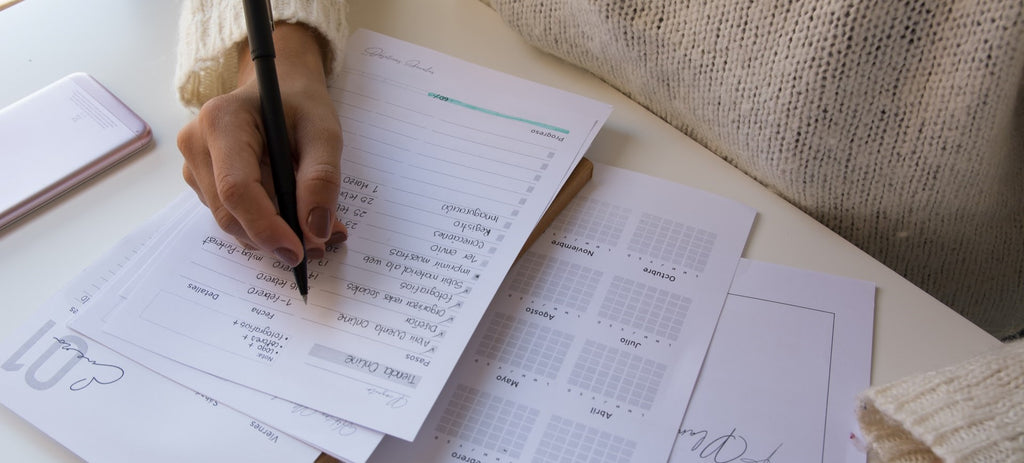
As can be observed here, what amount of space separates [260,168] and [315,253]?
0.07 meters

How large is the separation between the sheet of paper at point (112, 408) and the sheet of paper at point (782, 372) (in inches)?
9.3

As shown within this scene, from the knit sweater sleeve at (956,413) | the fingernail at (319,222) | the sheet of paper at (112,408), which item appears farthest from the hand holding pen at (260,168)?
the knit sweater sleeve at (956,413)

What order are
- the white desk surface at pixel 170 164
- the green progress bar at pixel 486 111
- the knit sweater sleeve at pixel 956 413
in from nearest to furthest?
the knit sweater sleeve at pixel 956 413
the white desk surface at pixel 170 164
the green progress bar at pixel 486 111

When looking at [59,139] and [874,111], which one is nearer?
[874,111]

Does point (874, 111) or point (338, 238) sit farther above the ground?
point (874, 111)

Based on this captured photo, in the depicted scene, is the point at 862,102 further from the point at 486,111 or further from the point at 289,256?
the point at 289,256

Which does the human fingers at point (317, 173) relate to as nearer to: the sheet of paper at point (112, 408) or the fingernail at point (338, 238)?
the fingernail at point (338, 238)

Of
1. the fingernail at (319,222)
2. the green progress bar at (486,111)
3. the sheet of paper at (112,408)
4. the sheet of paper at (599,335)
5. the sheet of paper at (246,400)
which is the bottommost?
the sheet of paper at (112,408)

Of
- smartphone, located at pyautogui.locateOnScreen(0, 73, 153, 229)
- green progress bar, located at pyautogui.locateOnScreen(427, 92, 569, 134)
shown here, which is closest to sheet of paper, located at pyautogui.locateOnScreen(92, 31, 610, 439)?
green progress bar, located at pyautogui.locateOnScreen(427, 92, 569, 134)

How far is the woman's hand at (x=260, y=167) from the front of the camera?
498mm

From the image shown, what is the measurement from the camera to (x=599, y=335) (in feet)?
1.65

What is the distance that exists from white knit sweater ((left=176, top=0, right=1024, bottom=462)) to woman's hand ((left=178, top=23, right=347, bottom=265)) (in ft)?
0.28

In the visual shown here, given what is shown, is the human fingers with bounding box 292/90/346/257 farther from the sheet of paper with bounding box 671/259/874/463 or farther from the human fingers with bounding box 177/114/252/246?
the sheet of paper with bounding box 671/259/874/463

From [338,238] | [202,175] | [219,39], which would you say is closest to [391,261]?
[338,238]
